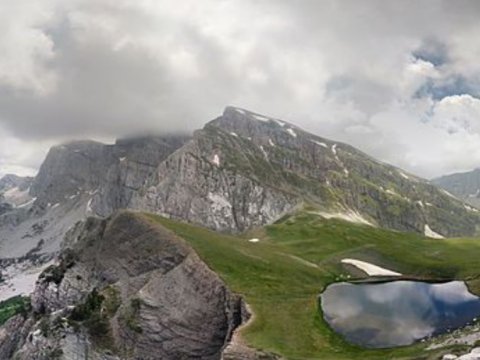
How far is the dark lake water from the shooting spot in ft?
272

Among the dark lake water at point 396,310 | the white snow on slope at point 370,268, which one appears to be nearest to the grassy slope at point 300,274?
the dark lake water at point 396,310

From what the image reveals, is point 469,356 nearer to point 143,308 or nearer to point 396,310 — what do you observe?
point 396,310

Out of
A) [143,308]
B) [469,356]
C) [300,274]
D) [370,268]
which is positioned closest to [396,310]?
[469,356]

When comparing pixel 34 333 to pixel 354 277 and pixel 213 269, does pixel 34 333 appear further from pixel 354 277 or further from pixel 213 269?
pixel 354 277

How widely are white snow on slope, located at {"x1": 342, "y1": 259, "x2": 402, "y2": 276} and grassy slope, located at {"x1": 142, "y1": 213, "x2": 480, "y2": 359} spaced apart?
3.13m

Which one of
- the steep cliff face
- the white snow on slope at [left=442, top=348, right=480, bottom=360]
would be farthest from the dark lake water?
the steep cliff face

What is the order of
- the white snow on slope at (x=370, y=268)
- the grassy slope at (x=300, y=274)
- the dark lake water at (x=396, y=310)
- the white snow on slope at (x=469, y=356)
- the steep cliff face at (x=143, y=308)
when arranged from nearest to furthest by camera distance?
the white snow on slope at (x=469, y=356)
the grassy slope at (x=300, y=274)
the dark lake water at (x=396, y=310)
the steep cliff face at (x=143, y=308)
the white snow on slope at (x=370, y=268)

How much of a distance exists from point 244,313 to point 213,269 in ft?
70.8

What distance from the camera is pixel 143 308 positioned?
116 m

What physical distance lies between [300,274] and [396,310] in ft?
116

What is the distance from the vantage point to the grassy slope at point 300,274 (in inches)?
3191

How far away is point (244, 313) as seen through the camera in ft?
326

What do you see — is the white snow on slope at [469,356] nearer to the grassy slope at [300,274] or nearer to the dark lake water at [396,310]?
the grassy slope at [300,274]

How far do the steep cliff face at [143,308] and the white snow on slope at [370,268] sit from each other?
1696 inches
